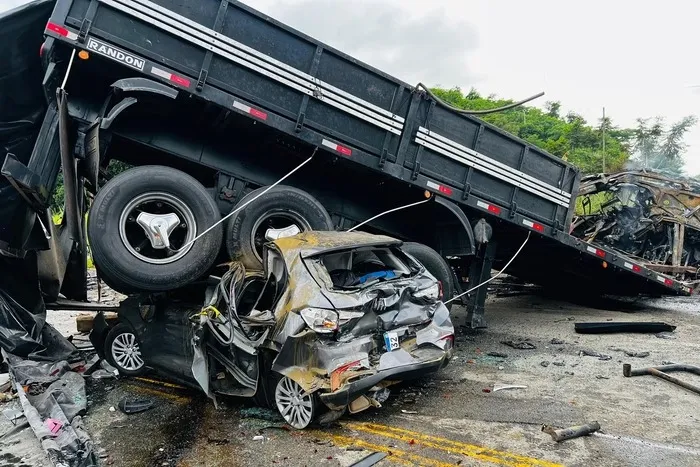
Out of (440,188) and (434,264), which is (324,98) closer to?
(440,188)

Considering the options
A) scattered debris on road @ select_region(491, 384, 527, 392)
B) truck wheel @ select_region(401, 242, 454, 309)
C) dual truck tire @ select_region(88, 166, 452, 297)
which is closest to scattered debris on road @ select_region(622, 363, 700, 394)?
scattered debris on road @ select_region(491, 384, 527, 392)

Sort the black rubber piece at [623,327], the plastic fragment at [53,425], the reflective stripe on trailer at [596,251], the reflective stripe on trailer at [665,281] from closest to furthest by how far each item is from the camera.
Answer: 1. the plastic fragment at [53,425]
2. the black rubber piece at [623,327]
3. the reflective stripe on trailer at [596,251]
4. the reflective stripe on trailer at [665,281]

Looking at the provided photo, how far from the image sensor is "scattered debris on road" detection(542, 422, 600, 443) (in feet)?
A: 11.5

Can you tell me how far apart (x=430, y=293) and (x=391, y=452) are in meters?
1.50

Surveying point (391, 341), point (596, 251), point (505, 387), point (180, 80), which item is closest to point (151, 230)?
point (180, 80)

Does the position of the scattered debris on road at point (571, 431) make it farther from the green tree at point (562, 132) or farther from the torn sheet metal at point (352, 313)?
the green tree at point (562, 132)

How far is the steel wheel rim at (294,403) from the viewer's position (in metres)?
3.86

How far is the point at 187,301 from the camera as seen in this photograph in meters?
5.14

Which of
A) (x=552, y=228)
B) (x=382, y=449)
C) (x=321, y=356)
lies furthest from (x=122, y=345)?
(x=552, y=228)

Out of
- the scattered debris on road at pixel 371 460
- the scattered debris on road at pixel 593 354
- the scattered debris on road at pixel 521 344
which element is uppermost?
the scattered debris on road at pixel 593 354

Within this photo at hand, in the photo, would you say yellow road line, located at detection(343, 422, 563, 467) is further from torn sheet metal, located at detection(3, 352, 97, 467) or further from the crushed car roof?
torn sheet metal, located at detection(3, 352, 97, 467)

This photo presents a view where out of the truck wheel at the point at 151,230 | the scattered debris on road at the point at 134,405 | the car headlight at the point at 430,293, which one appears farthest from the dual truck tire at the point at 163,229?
the car headlight at the point at 430,293

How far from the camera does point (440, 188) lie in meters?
6.01

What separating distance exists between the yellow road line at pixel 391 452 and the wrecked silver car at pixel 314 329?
182mm
